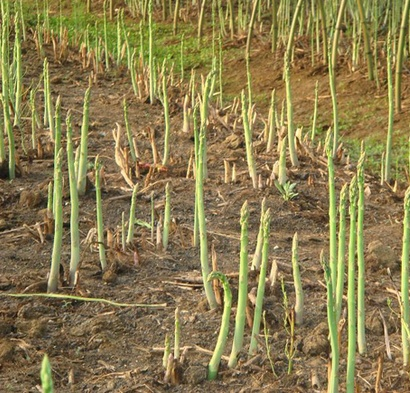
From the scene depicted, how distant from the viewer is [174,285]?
2.86 m

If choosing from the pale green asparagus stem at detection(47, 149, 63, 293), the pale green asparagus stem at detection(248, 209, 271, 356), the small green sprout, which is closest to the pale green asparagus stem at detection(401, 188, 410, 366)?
the pale green asparagus stem at detection(248, 209, 271, 356)

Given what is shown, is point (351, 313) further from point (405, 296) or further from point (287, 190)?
point (287, 190)

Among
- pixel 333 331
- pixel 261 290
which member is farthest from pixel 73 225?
pixel 333 331

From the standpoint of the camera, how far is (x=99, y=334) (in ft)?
8.32

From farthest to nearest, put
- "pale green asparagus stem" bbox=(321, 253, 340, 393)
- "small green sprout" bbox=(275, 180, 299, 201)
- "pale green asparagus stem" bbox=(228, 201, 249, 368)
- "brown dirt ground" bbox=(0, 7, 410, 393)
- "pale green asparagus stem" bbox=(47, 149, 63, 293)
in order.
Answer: "small green sprout" bbox=(275, 180, 299, 201) < "pale green asparagus stem" bbox=(47, 149, 63, 293) < "brown dirt ground" bbox=(0, 7, 410, 393) < "pale green asparagus stem" bbox=(228, 201, 249, 368) < "pale green asparagus stem" bbox=(321, 253, 340, 393)

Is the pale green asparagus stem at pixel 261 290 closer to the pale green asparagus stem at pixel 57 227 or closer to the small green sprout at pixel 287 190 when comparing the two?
the pale green asparagus stem at pixel 57 227

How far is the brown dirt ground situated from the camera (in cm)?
231

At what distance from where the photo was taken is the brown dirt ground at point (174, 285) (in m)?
2.31

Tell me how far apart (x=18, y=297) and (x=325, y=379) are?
1.00 meters

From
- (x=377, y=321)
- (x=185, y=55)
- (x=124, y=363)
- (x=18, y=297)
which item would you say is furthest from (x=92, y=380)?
(x=185, y=55)

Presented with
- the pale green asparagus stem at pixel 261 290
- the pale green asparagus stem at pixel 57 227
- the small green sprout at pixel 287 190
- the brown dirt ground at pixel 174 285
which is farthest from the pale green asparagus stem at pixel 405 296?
the small green sprout at pixel 287 190

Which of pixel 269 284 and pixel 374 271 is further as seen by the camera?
pixel 374 271

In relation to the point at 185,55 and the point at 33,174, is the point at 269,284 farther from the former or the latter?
the point at 185,55

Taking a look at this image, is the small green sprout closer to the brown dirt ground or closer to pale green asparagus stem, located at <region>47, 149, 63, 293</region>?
the brown dirt ground
